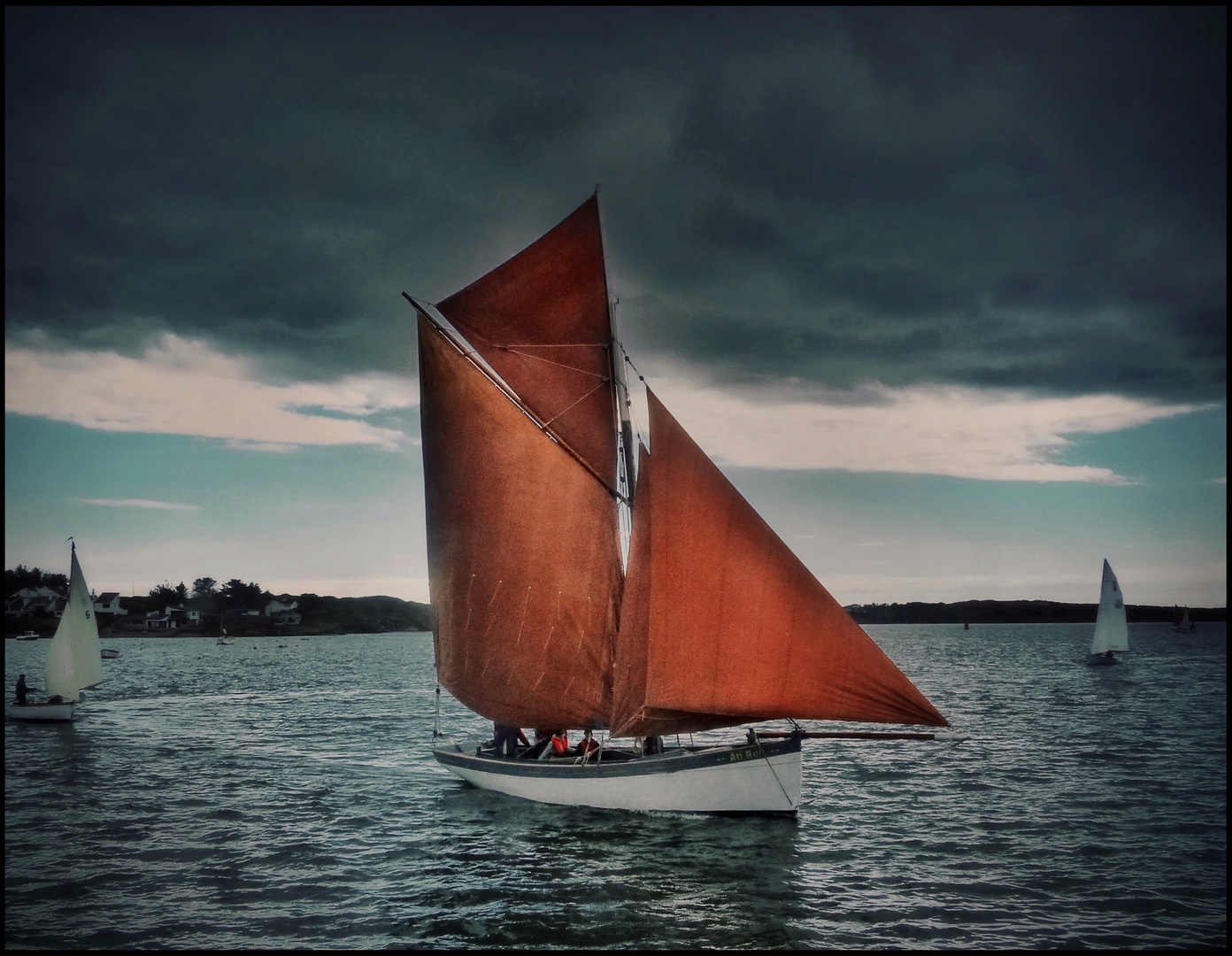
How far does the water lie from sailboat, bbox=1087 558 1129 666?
146 feet

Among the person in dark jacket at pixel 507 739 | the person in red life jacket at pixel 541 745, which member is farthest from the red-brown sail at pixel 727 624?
the person in dark jacket at pixel 507 739

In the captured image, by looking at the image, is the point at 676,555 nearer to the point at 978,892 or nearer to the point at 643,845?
the point at 643,845

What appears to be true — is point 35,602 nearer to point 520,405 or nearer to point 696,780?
point 520,405

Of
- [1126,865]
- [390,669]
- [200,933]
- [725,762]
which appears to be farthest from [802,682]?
[390,669]

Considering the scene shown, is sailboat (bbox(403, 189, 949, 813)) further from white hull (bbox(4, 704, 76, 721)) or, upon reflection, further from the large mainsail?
white hull (bbox(4, 704, 76, 721))

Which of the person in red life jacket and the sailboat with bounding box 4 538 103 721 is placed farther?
the sailboat with bounding box 4 538 103 721

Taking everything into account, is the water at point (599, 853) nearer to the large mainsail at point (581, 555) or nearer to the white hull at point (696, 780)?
the white hull at point (696, 780)

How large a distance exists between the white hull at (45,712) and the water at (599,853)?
3.58 meters

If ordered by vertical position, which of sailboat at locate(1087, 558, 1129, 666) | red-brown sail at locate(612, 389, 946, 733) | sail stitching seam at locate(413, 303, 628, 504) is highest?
sail stitching seam at locate(413, 303, 628, 504)

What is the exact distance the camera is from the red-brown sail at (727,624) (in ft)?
63.9

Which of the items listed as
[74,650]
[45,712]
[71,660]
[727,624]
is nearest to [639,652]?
[727,624]

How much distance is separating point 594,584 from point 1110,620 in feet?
259

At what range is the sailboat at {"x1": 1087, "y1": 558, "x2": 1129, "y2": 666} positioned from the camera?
80.2 meters

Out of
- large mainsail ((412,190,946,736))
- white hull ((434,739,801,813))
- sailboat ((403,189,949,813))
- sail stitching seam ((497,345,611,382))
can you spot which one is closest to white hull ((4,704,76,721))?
sailboat ((403,189,949,813))
